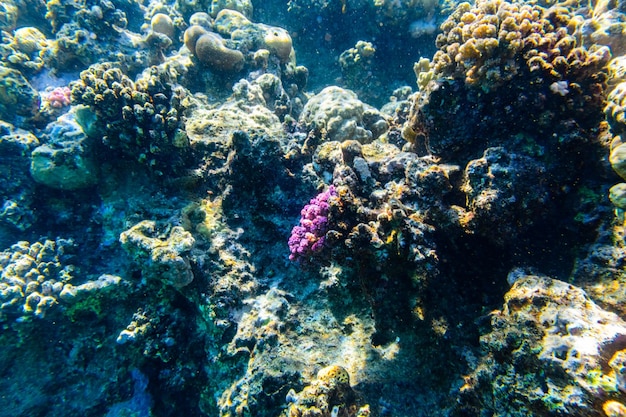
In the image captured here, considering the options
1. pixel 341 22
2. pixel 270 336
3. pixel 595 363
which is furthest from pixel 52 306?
pixel 341 22

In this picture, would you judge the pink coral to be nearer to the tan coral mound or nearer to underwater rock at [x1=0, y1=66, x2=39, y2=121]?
underwater rock at [x1=0, y1=66, x2=39, y2=121]

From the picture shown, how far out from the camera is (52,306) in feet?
15.4

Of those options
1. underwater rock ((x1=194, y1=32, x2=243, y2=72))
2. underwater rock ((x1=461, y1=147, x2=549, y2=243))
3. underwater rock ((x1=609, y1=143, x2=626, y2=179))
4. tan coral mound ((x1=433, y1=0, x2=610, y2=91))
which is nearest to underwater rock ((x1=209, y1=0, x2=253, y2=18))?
underwater rock ((x1=194, y1=32, x2=243, y2=72))

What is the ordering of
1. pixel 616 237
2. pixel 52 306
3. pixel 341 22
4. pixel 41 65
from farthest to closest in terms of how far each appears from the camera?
pixel 341 22
pixel 41 65
pixel 52 306
pixel 616 237

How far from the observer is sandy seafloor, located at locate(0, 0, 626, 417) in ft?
8.67

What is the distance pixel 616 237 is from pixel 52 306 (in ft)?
23.4

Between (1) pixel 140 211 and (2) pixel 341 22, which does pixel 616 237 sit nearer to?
(1) pixel 140 211

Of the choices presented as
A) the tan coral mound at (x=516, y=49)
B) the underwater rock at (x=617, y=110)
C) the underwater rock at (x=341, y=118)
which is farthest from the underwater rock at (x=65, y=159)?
the underwater rock at (x=617, y=110)

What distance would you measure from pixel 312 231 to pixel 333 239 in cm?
41

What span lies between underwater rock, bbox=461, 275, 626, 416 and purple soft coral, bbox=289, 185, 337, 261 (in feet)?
6.15

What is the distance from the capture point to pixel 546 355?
7.06ft

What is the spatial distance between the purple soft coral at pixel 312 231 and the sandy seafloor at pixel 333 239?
27 mm

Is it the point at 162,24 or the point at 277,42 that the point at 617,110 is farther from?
the point at 162,24

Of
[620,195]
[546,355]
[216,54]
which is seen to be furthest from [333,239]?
[216,54]
